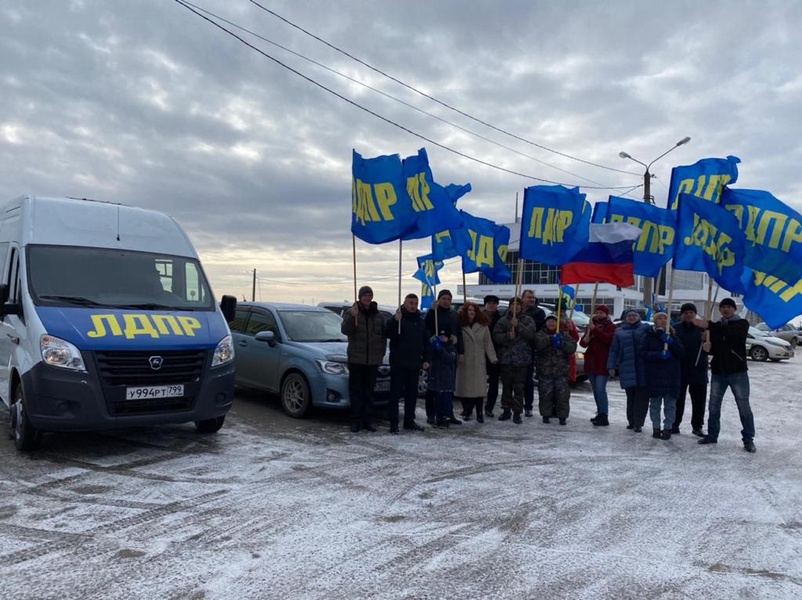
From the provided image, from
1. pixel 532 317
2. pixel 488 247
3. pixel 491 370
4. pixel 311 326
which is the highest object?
pixel 488 247

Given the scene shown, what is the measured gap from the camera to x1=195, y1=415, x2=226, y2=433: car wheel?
746cm

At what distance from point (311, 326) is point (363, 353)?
1953 mm

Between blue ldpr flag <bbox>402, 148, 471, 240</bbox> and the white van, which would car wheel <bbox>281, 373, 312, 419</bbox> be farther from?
blue ldpr flag <bbox>402, 148, 471, 240</bbox>

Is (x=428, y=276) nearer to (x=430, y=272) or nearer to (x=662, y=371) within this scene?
(x=430, y=272)

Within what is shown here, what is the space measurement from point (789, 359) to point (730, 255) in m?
19.8

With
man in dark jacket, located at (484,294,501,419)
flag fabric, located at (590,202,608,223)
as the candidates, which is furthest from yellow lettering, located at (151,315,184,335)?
flag fabric, located at (590,202,608,223)

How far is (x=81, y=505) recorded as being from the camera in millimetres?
4969

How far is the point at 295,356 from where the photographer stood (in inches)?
348

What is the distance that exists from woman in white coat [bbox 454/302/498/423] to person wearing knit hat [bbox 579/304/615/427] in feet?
4.76

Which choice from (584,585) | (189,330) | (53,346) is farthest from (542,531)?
(53,346)

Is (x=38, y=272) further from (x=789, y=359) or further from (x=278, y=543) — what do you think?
(x=789, y=359)

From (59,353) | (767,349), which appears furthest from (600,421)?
(767,349)

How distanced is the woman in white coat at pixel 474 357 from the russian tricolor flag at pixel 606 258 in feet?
5.72

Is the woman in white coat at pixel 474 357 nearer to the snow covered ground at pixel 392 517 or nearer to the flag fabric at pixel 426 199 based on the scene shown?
the snow covered ground at pixel 392 517
